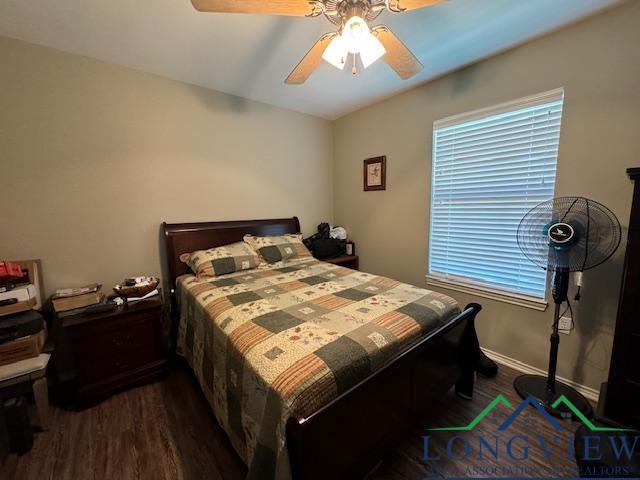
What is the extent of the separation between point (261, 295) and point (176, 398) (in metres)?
0.99

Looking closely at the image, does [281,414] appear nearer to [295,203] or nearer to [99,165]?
[99,165]

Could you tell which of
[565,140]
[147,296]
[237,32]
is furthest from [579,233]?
[147,296]

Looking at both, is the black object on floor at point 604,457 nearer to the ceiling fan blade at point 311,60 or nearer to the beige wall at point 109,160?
the ceiling fan blade at point 311,60

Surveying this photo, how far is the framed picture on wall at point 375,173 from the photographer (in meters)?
2.94

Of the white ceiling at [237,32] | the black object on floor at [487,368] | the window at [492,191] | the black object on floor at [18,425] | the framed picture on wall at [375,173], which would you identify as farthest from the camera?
the framed picture on wall at [375,173]

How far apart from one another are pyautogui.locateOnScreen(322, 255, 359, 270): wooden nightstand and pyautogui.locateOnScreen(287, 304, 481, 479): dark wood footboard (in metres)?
1.61

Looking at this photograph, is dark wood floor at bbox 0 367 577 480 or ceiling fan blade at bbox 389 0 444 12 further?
dark wood floor at bbox 0 367 577 480

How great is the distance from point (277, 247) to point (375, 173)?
1.43m

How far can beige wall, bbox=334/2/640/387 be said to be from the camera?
1.60 meters

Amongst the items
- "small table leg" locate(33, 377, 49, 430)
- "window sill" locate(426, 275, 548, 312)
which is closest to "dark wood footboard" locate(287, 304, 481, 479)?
"window sill" locate(426, 275, 548, 312)

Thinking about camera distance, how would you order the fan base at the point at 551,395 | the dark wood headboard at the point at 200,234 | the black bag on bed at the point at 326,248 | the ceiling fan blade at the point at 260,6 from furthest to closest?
1. the black bag on bed at the point at 326,248
2. the dark wood headboard at the point at 200,234
3. the fan base at the point at 551,395
4. the ceiling fan blade at the point at 260,6

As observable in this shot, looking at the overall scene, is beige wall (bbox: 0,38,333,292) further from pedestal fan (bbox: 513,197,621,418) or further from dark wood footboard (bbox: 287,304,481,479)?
pedestal fan (bbox: 513,197,621,418)

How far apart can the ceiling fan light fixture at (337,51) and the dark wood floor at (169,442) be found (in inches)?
85.3

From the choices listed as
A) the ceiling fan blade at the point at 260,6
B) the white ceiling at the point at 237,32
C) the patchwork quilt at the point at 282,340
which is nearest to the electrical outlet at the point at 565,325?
the patchwork quilt at the point at 282,340
